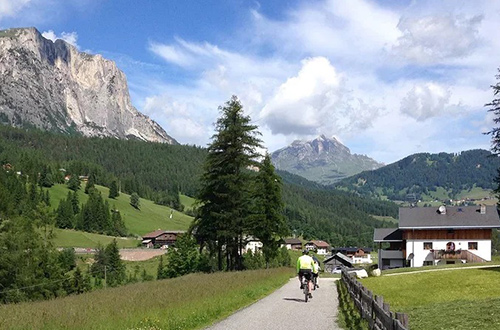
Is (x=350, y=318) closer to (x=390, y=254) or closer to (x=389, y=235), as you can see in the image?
(x=390, y=254)

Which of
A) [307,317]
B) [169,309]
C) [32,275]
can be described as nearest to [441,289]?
[307,317]

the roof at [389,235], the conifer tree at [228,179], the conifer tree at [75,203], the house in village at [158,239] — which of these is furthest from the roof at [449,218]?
the conifer tree at [75,203]

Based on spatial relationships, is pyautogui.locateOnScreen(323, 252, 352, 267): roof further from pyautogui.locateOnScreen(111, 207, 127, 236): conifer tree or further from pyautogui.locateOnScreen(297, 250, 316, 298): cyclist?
pyautogui.locateOnScreen(297, 250, 316, 298): cyclist

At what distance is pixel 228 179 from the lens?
35.2 meters

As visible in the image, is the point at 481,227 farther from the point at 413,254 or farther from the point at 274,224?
the point at 274,224

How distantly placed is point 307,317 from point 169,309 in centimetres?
424

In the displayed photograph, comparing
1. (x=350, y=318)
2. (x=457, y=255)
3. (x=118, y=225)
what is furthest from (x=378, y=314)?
(x=118, y=225)

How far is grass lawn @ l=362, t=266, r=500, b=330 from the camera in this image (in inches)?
571

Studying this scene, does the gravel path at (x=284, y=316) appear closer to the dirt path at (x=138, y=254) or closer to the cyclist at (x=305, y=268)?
the cyclist at (x=305, y=268)

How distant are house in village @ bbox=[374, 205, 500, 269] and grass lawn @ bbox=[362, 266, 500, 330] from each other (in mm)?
32194

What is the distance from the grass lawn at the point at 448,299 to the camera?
1451cm

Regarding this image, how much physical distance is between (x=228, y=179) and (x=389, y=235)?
47453mm

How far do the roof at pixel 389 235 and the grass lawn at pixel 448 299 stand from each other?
37.3m

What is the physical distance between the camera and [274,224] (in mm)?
47594
